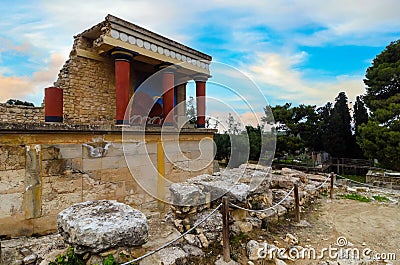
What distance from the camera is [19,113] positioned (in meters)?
6.83

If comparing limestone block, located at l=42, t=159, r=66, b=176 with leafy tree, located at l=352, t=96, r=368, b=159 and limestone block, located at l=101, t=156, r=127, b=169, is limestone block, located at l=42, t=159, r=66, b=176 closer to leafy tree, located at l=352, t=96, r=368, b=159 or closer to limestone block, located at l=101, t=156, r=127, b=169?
limestone block, located at l=101, t=156, r=127, b=169

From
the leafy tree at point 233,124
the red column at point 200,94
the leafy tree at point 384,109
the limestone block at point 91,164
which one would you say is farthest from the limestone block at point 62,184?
the leafy tree at point 384,109

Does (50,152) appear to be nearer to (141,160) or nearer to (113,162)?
(113,162)

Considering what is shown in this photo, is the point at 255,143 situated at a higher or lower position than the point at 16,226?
higher

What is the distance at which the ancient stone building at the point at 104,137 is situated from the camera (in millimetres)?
3115

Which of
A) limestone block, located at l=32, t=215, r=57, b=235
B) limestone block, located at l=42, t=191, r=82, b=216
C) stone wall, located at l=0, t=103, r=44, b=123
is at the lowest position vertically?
limestone block, located at l=32, t=215, r=57, b=235

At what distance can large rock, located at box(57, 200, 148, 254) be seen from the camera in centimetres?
205

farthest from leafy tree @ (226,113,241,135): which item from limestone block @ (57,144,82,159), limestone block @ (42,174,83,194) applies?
limestone block @ (42,174,83,194)

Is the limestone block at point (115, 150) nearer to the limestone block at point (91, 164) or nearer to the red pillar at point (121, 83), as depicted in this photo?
the limestone block at point (91, 164)

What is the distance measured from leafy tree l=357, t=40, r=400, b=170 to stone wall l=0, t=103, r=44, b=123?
15.9 m

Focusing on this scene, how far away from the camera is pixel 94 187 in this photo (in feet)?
12.6

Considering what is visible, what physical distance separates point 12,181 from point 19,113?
487 cm

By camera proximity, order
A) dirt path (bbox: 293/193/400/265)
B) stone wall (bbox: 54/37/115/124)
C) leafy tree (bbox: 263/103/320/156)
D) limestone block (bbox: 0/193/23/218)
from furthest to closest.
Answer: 1. leafy tree (bbox: 263/103/320/156)
2. stone wall (bbox: 54/37/115/124)
3. dirt path (bbox: 293/193/400/265)
4. limestone block (bbox: 0/193/23/218)

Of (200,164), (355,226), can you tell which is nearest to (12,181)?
(200,164)
